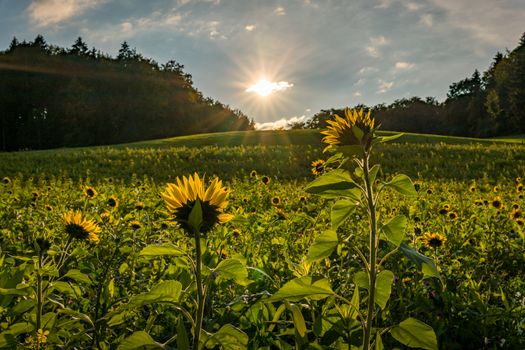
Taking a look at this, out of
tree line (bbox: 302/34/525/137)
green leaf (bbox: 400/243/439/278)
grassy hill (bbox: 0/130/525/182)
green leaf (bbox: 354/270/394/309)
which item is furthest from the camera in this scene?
tree line (bbox: 302/34/525/137)

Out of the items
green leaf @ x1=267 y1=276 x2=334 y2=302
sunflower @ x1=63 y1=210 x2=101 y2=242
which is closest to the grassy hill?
sunflower @ x1=63 y1=210 x2=101 y2=242

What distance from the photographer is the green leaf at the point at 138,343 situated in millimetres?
1027

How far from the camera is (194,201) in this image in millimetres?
1069

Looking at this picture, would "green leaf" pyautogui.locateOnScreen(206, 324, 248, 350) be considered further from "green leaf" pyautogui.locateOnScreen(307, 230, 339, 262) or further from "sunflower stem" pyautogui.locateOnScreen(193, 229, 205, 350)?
"green leaf" pyautogui.locateOnScreen(307, 230, 339, 262)

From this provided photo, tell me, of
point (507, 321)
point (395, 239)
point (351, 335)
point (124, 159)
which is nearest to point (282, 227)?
point (507, 321)

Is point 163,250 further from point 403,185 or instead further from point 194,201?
point 403,185

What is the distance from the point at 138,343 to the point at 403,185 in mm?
738

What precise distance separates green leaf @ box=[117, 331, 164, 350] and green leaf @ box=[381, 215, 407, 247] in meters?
0.60

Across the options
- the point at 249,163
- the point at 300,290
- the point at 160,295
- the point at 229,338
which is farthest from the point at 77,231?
the point at 249,163

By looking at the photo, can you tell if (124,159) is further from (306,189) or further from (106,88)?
(106,88)

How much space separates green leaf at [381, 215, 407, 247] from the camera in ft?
3.37

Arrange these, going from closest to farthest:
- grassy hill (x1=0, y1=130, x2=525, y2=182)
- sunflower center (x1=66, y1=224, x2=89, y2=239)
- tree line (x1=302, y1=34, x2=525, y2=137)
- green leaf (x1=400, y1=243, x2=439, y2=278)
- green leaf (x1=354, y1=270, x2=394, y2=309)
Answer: green leaf (x1=400, y1=243, x2=439, y2=278) → green leaf (x1=354, y1=270, x2=394, y2=309) → sunflower center (x1=66, y1=224, x2=89, y2=239) → grassy hill (x1=0, y1=130, x2=525, y2=182) → tree line (x1=302, y1=34, x2=525, y2=137)

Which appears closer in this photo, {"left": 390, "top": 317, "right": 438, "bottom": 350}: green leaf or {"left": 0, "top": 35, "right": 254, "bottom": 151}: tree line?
{"left": 390, "top": 317, "right": 438, "bottom": 350}: green leaf

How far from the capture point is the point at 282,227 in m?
3.70
